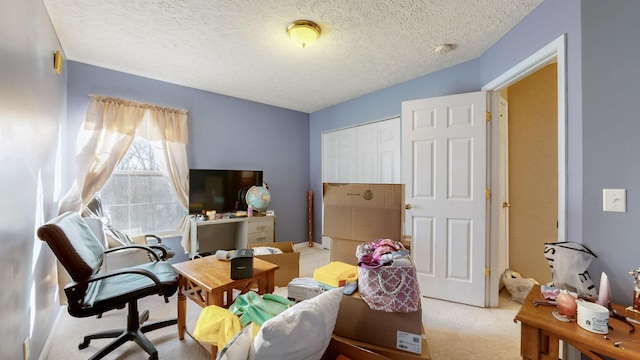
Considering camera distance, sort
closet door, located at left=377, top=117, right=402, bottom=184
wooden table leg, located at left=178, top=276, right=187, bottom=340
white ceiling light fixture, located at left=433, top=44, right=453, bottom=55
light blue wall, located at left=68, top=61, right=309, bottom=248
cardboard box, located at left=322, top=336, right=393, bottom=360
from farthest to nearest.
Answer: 1. closet door, located at left=377, top=117, right=402, bottom=184
2. light blue wall, located at left=68, top=61, right=309, bottom=248
3. white ceiling light fixture, located at left=433, top=44, right=453, bottom=55
4. wooden table leg, located at left=178, top=276, right=187, bottom=340
5. cardboard box, located at left=322, top=336, right=393, bottom=360

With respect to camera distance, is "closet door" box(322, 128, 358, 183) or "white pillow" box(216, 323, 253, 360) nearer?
"white pillow" box(216, 323, 253, 360)

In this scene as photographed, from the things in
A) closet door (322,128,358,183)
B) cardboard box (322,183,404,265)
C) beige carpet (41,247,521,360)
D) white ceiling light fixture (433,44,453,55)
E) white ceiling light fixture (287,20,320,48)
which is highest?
white ceiling light fixture (433,44,453,55)

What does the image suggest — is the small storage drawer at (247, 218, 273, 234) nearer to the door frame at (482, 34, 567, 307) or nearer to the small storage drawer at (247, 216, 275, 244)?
the small storage drawer at (247, 216, 275, 244)

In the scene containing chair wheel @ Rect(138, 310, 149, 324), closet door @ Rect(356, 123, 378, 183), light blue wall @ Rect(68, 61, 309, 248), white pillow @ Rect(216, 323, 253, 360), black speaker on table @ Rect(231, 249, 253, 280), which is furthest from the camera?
closet door @ Rect(356, 123, 378, 183)

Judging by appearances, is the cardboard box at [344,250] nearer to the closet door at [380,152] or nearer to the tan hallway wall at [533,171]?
the closet door at [380,152]

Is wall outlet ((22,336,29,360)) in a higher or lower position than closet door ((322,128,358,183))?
lower

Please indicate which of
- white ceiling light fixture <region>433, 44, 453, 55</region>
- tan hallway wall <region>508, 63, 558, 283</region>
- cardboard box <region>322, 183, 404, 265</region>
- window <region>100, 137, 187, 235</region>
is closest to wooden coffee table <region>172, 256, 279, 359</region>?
cardboard box <region>322, 183, 404, 265</region>

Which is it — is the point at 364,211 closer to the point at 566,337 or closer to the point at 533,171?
the point at 566,337

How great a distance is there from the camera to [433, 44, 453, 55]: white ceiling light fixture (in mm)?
2316

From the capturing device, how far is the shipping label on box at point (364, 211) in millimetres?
1709

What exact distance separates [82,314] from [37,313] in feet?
1.31

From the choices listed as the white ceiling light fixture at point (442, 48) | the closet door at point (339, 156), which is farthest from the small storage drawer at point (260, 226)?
the white ceiling light fixture at point (442, 48)

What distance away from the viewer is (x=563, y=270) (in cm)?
138

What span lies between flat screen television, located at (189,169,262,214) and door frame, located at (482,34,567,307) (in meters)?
2.94
